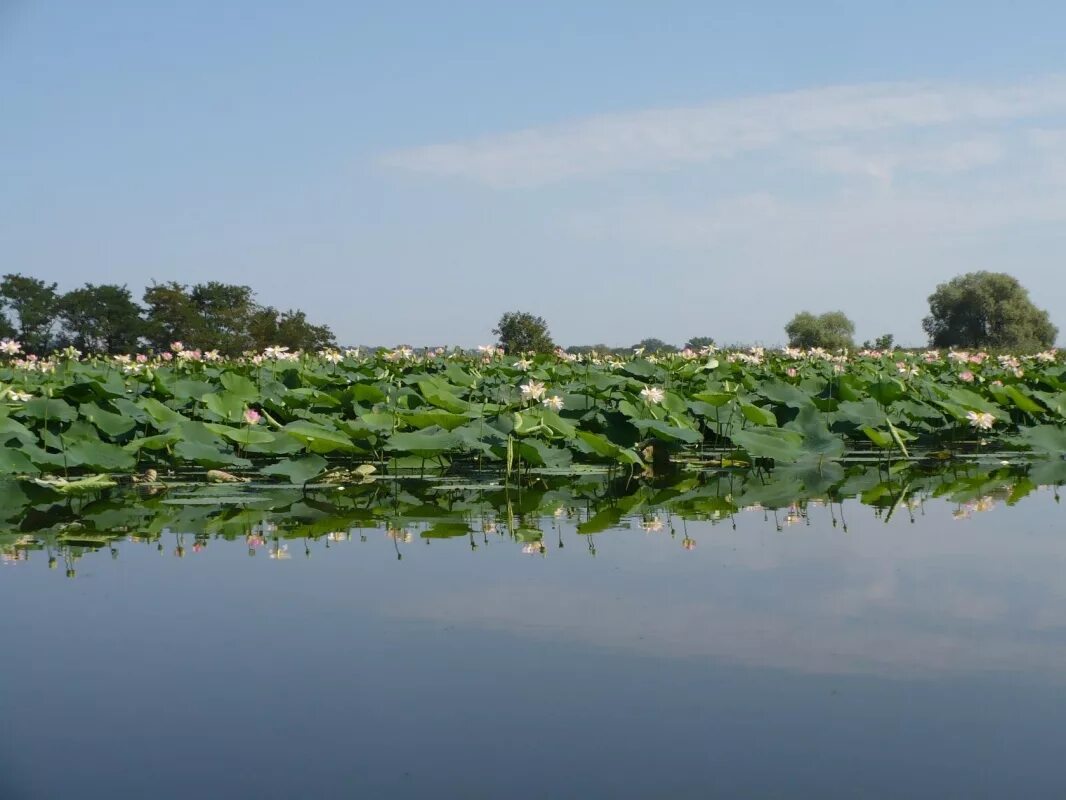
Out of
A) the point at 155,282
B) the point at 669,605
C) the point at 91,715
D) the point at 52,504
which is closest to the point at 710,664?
the point at 669,605

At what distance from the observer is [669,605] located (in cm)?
261

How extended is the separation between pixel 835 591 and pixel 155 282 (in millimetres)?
70593

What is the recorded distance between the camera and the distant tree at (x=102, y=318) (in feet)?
230

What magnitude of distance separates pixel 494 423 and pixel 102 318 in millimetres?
70402

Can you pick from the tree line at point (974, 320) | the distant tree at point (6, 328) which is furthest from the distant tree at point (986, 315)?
the distant tree at point (6, 328)

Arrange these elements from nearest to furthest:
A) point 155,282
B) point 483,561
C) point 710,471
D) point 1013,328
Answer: point 483,561, point 710,471, point 1013,328, point 155,282

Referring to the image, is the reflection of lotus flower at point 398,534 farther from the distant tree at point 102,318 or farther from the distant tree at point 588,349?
the distant tree at point 102,318

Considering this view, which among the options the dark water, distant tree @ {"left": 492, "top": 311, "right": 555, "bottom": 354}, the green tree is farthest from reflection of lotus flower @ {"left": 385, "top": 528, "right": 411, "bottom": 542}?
Result: the green tree

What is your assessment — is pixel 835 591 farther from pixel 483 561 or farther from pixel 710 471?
pixel 710 471

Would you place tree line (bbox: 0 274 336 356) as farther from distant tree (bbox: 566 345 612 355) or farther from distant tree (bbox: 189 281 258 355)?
distant tree (bbox: 566 345 612 355)

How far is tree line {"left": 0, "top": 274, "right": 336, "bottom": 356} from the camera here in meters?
67.1

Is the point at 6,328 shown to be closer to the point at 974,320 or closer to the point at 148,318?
the point at 148,318

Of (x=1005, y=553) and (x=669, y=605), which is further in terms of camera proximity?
(x=1005, y=553)

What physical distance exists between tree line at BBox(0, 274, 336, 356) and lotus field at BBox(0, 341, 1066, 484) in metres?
59.4
